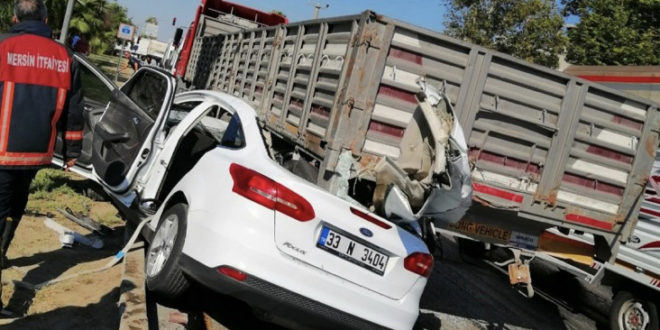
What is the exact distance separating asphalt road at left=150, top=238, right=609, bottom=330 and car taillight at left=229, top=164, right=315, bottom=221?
1.42m

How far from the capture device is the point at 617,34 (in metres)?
20.0

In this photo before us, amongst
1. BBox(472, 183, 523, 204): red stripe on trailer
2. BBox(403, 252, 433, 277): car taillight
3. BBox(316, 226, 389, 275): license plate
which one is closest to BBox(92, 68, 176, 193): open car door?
BBox(316, 226, 389, 275): license plate

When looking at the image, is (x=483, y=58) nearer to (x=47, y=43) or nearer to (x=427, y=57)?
(x=427, y=57)

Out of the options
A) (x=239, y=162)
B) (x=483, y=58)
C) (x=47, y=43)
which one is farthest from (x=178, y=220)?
(x=483, y=58)

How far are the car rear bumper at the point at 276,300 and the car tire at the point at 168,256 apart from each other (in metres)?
0.19

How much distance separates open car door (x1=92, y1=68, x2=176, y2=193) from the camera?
5121 mm


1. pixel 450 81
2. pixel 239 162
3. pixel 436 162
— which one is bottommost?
pixel 239 162

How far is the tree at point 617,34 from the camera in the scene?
19016 millimetres

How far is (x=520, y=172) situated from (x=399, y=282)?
1.87 m

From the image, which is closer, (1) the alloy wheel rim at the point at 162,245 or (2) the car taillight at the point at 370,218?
(2) the car taillight at the point at 370,218

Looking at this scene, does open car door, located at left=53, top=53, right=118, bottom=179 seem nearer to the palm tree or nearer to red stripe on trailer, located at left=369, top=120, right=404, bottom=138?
red stripe on trailer, located at left=369, top=120, right=404, bottom=138

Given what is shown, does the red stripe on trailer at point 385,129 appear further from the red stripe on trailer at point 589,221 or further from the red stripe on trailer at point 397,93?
the red stripe on trailer at point 589,221

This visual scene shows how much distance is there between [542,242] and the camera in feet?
19.8

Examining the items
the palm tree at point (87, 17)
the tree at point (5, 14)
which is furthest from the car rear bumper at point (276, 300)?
the palm tree at point (87, 17)
